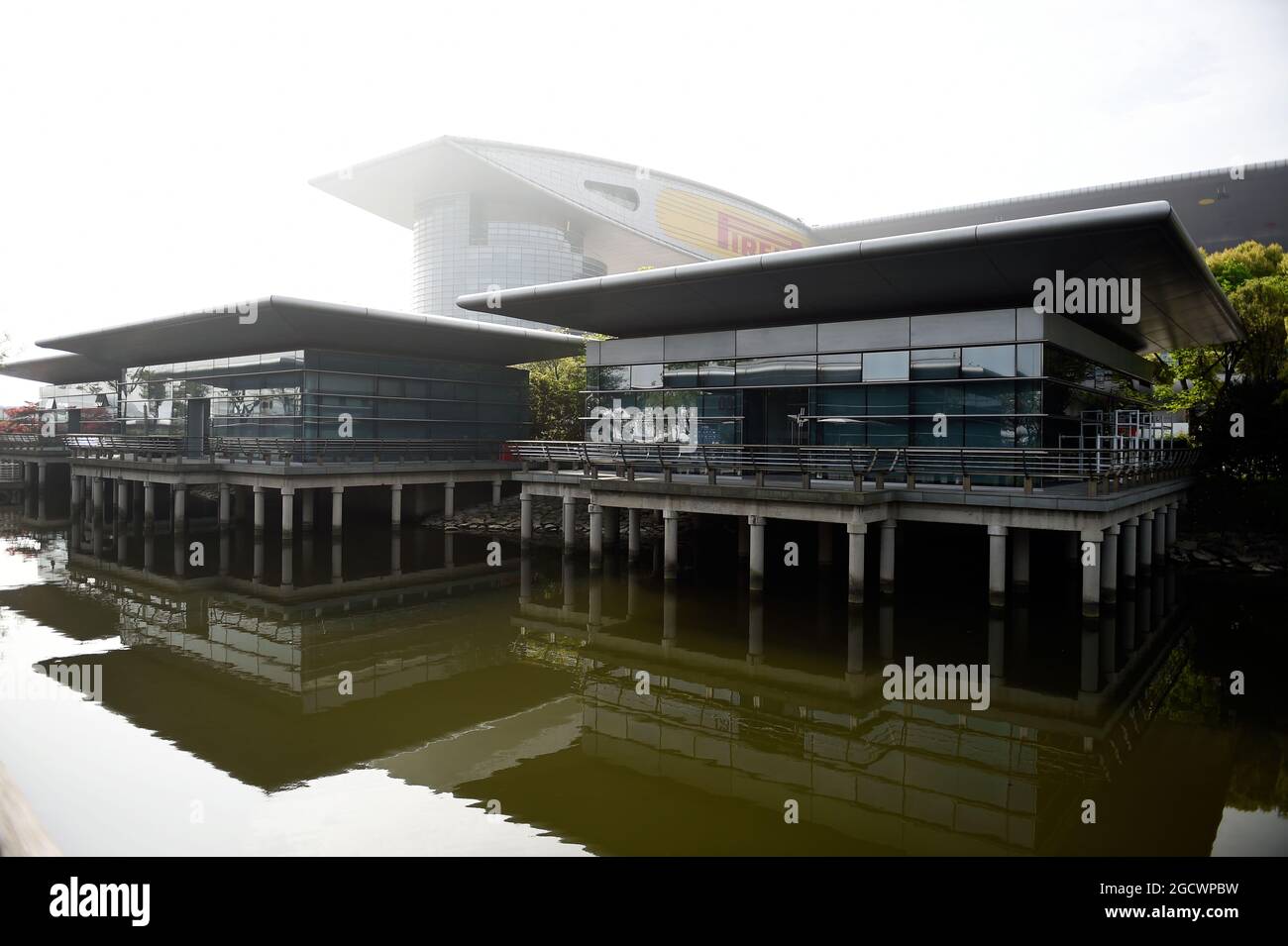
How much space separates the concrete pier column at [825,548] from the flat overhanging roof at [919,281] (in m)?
4.82

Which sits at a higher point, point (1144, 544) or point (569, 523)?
point (569, 523)

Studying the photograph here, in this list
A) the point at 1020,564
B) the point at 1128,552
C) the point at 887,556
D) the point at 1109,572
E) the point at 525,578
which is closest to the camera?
the point at 1109,572

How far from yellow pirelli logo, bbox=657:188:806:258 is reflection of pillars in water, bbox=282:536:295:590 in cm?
7293

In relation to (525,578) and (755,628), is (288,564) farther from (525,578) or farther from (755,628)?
(755,628)

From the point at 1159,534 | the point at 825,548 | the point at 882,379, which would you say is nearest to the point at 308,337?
the point at 825,548

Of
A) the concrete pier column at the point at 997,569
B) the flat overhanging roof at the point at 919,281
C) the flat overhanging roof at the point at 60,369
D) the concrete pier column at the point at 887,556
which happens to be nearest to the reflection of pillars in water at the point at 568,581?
the concrete pier column at the point at 887,556

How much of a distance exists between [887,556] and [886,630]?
2.04m

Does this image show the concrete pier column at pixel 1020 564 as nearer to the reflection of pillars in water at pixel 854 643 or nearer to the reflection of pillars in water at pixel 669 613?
the reflection of pillars in water at pixel 854 643

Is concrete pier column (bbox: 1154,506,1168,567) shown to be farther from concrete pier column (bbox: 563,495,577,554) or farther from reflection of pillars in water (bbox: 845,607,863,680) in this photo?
concrete pier column (bbox: 563,495,577,554)

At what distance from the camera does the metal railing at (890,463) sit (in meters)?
15.2

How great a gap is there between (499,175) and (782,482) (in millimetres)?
72805

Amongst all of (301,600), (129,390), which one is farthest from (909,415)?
(129,390)

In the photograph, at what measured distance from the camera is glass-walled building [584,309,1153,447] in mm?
16766

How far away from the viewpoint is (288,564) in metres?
20.3
